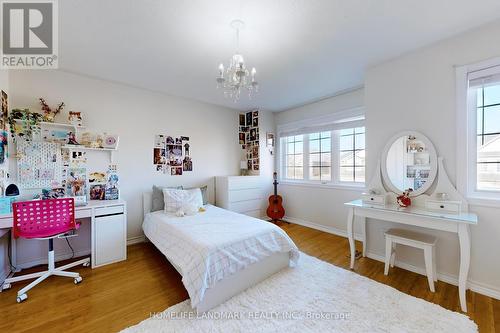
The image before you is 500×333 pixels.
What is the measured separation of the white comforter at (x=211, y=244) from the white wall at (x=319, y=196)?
159 centimetres

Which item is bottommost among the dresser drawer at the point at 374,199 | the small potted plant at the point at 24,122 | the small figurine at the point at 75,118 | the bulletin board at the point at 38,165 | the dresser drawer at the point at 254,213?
Result: the dresser drawer at the point at 254,213

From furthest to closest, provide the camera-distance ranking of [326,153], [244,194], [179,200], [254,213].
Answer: [254,213]
[244,194]
[326,153]
[179,200]

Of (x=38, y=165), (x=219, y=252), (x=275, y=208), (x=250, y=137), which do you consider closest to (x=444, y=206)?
(x=219, y=252)

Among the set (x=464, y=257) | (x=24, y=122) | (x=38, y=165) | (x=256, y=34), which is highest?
(x=256, y=34)

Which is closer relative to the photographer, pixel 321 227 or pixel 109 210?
pixel 109 210

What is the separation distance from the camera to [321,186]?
3953mm

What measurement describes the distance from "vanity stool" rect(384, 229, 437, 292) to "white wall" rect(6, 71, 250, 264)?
119 inches

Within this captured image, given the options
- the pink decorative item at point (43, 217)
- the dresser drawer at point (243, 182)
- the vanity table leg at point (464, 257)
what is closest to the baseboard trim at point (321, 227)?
the dresser drawer at point (243, 182)

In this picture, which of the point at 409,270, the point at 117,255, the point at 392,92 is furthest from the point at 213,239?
the point at 392,92

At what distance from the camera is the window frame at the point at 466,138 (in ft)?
6.73

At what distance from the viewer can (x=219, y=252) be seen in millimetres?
1885

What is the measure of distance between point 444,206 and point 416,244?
0.46 metres

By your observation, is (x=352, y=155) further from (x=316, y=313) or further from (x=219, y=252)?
(x=219, y=252)

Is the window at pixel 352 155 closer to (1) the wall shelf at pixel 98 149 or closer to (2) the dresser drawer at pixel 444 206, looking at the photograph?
(2) the dresser drawer at pixel 444 206
